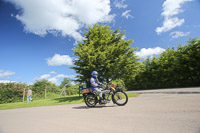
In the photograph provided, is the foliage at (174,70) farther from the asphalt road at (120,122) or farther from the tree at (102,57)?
the asphalt road at (120,122)

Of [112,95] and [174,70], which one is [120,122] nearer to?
[112,95]

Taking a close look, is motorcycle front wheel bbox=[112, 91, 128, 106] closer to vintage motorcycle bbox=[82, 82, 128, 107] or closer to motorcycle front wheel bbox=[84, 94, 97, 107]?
vintage motorcycle bbox=[82, 82, 128, 107]

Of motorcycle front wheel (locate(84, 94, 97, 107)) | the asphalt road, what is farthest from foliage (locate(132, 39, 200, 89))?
the asphalt road

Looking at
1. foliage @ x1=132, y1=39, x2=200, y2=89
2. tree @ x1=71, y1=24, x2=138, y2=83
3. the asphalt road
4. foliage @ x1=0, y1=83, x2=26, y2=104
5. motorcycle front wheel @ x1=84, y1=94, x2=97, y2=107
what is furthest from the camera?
foliage @ x1=132, y1=39, x2=200, y2=89

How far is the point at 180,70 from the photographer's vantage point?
64.1 feet

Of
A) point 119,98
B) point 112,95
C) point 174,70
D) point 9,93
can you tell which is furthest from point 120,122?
point 174,70

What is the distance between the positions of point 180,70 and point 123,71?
13.3m

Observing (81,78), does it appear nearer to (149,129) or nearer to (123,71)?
(123,71)

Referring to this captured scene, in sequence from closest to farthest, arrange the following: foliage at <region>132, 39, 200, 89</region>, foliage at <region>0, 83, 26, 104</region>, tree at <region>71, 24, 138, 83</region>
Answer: tree at <region>71, 24, 138, 83</region>, foliage at <region>0, 83, 26, 104</region>, foliage at <region>132, 39, 200, 89</region>

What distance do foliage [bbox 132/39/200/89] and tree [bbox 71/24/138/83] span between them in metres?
6.70

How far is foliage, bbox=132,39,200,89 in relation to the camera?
18016mm

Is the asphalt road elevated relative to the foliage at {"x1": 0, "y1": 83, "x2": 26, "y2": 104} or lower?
lower

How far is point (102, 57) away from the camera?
11.1 metres

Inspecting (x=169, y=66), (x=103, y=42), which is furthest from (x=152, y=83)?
(x=103, y=42)
